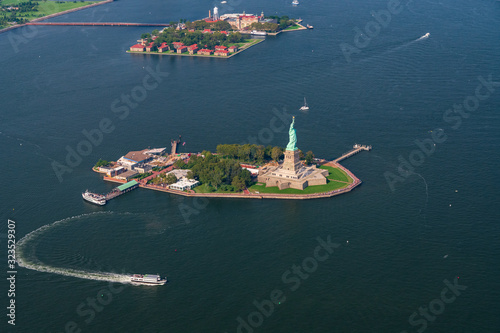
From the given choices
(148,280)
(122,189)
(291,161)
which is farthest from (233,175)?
(148,280)

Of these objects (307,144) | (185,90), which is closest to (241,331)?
(307,144)

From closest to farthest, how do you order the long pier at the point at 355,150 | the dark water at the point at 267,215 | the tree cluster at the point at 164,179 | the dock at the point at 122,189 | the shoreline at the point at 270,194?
the dark water at the point at 267,215 < the shoreline at the point at 270,194 < the dock at the point at 122,189 < the tree cluster at the point at 164,179 < the long pier at the point at 355,150

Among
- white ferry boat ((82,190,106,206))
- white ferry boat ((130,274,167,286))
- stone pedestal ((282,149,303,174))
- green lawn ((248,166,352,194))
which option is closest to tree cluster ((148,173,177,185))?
white ferry boat ((82,190,106,206))

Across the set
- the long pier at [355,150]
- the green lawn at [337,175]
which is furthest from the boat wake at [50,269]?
the long pier at [355,150]

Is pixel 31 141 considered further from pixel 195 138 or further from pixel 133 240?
pixel 133 240

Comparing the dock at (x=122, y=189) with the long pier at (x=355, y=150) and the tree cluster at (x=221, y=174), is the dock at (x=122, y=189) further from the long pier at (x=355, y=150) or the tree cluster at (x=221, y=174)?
the long pier at (x=355, y=150)

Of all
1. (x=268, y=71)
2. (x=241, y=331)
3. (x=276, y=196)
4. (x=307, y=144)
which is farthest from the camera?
(x=268, y=71)
